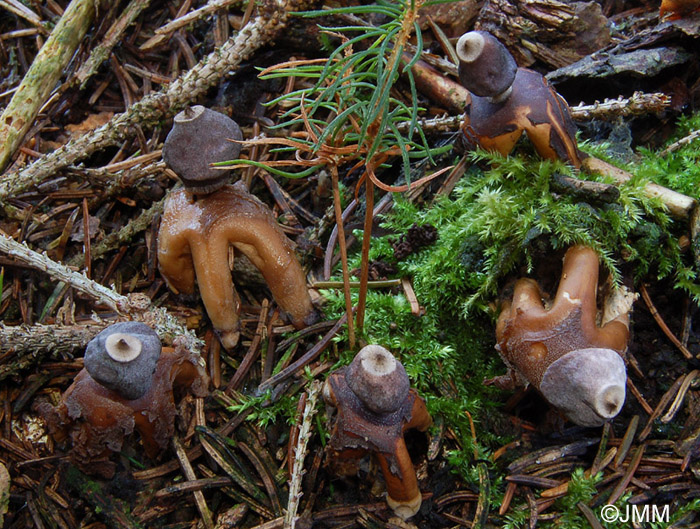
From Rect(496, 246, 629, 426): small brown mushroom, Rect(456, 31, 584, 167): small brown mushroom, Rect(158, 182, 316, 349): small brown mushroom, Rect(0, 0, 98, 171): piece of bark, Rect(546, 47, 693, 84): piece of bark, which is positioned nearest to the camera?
Rect(496, 246, 629, 426): small brown mushroom

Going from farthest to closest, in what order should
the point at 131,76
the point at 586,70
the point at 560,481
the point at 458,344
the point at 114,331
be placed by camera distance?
the point at 131,76 < the point at 586,70 < the point at 458,344 < the point at 560,481 < the point at 114,331

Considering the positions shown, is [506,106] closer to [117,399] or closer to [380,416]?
[380,416]

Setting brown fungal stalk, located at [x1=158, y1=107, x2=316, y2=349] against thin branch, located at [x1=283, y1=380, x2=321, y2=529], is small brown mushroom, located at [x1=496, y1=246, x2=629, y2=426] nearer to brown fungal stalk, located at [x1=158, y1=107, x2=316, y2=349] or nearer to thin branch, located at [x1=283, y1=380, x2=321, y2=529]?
thin branch, located at [x1=283, y1=380, x2=321, y2=529]

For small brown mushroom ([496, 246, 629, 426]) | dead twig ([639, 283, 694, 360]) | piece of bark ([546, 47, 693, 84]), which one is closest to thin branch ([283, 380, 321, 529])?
small brown mushroom ([496, 246, 629, 426])

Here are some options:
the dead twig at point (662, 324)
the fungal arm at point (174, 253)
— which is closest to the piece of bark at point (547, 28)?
the dead twig at point (662, 324)

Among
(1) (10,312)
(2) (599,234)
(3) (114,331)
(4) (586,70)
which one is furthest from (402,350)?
(1) (10,312)

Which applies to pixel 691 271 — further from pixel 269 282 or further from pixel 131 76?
pixel 131 76

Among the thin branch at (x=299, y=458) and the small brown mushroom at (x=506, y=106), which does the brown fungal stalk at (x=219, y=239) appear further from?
the small brown mushroom at (x=506, y=106)
